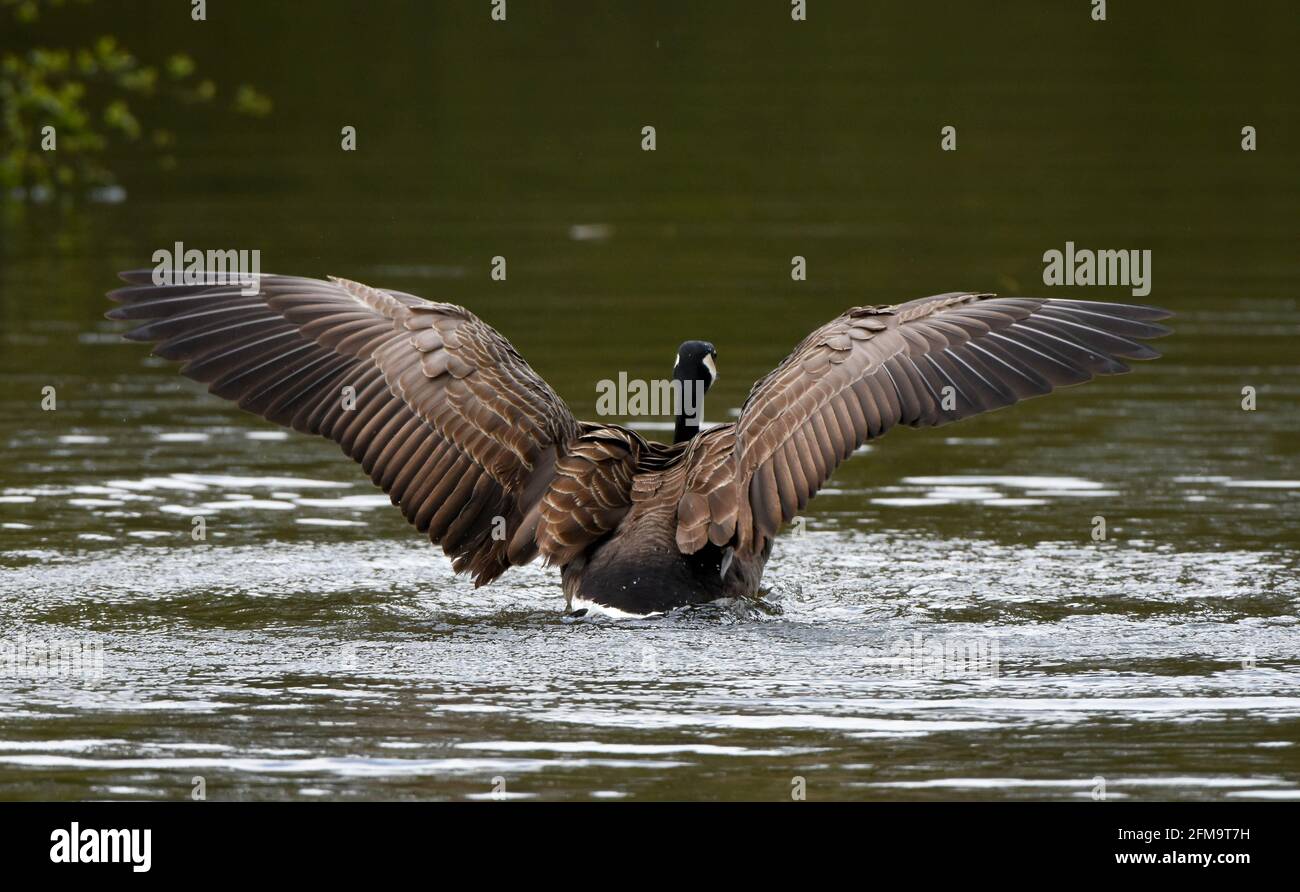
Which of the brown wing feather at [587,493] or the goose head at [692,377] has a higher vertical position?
the goose head at [692,377]

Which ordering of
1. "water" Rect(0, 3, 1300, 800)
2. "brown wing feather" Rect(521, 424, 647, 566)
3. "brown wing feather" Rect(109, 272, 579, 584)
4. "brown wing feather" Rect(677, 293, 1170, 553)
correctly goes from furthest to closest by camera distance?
"brown wing feather" Rect(109, 272, 579, 584), "brown wing feather" Rect(521, 424, 647, 566), "brown wing feather" Rect(677, 293, 1170, 553), "water" Rect(0, 3, 1300, 800)

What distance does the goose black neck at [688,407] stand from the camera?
11.2 m

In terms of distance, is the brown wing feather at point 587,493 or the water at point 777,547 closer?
the water at point 777,547

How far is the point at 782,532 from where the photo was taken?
12688 mm

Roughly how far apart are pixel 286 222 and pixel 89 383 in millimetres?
8146

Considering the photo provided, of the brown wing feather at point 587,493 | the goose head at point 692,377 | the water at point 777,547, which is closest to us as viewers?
the water at point 777,547

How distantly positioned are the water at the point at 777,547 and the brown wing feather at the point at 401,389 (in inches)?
20.7

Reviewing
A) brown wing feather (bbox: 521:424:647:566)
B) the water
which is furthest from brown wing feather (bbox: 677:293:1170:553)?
the water

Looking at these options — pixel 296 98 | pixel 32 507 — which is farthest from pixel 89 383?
pixel 296 98

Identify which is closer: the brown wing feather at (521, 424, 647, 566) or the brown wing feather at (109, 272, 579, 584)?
the brown wing feather at (521, 424, 647, 566)

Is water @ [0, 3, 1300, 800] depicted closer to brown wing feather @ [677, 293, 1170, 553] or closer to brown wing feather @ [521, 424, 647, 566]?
brown wing feather @ [521, 424, 647, 566]

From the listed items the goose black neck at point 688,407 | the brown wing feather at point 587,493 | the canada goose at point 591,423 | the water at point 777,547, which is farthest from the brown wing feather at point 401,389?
the goose black neck at point 688,407

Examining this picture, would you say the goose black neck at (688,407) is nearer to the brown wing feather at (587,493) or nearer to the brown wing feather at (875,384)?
the brown wing feather at (587,493)

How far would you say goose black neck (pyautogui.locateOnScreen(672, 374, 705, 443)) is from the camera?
36.6ft
